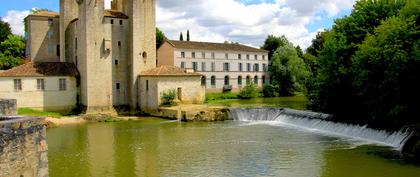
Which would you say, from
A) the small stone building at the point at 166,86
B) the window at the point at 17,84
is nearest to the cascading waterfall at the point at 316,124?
the small stone building at the point at 166,86

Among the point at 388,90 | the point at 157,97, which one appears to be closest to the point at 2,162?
the point at 388,90

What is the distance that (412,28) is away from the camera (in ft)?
64.5

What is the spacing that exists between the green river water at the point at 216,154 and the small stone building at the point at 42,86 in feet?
22.2

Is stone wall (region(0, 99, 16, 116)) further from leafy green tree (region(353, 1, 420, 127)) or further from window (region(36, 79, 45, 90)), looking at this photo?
window (region(36, 79, 45, 90))

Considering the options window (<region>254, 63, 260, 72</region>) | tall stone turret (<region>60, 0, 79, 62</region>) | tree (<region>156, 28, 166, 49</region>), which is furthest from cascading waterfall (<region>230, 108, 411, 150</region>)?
tree (<region>156, 28, 166, 49</region>)

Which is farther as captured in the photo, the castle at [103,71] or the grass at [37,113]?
the castle at [103,71]

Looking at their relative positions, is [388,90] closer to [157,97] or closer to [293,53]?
[157,97]

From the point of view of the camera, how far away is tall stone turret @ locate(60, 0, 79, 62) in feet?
116

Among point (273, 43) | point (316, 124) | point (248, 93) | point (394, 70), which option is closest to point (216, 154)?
point (394, 70)

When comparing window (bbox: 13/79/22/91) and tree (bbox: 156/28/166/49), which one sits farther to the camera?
tree (bbox: 156/28/166/49)

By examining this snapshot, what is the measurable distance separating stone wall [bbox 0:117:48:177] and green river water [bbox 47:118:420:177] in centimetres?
602

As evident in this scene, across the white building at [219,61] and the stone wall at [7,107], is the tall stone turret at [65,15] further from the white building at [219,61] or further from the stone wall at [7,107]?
the stone wall at [7,107]

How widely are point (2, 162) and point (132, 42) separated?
26.0 m

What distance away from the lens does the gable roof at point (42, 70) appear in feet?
103
